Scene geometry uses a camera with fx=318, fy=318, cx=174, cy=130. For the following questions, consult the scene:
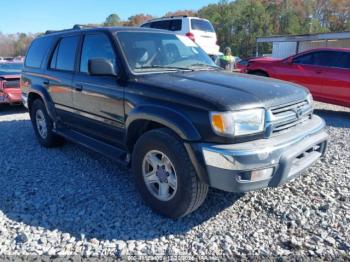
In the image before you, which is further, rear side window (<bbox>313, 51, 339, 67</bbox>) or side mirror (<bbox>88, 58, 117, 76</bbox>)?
rear side window (<bbox>313, 51, 339, 67</bbox>)

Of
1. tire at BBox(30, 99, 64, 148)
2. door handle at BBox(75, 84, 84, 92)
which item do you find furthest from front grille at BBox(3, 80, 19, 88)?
door handle at BBox(75, 84, 84, 92)

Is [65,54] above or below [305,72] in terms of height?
above

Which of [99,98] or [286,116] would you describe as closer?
[286,116]

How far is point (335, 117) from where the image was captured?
7.98 meters

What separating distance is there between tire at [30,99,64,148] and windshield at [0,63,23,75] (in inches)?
163

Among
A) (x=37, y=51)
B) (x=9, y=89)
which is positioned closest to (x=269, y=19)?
(x=9, y=89)

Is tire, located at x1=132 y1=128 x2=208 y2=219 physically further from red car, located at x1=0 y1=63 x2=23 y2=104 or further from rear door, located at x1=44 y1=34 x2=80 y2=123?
red car, located at x1=0 y1=63 x2=23 y2=104

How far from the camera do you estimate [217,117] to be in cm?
265

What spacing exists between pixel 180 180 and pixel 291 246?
1111 millimetres

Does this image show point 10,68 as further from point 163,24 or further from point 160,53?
point 160,53

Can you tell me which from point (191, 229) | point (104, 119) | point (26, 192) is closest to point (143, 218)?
point (191, 229)

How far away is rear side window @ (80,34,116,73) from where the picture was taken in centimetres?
377

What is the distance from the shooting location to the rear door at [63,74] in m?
4.45

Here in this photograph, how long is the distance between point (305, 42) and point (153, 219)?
28.0 metres
